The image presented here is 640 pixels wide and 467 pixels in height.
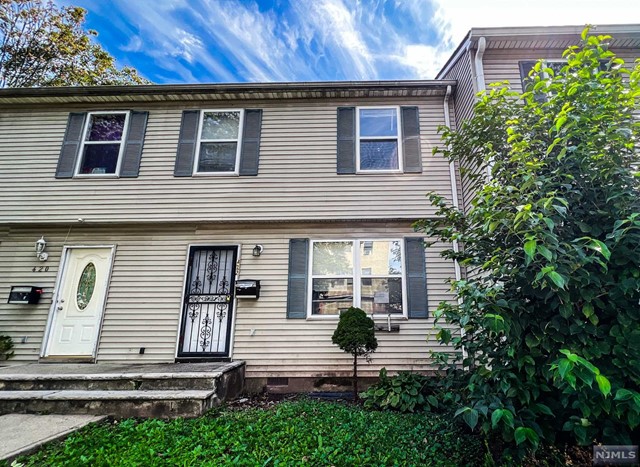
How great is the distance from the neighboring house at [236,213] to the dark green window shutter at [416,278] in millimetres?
26

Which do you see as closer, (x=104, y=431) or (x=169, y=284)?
(x=104, y=431)

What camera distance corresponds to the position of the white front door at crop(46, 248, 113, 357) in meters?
5.34

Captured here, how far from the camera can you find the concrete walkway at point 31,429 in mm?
2763

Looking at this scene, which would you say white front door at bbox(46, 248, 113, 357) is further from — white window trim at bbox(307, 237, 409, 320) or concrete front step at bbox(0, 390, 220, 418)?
white window trim at bbox(307, 237, 409, 320)

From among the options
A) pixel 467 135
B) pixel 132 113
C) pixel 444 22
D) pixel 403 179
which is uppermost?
pixel 444 22

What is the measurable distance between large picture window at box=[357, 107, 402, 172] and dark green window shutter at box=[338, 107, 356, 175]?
0.13 m

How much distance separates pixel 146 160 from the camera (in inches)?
238

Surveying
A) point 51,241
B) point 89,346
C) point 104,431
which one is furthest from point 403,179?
point 51,241

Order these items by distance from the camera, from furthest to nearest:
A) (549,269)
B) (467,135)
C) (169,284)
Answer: (169,284), (467,135), (549,269)

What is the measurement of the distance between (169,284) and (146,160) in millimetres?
2575

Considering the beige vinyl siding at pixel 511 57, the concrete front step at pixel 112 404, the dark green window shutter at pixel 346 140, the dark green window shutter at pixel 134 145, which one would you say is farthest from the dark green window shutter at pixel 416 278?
the dark green window shutter at pixel 134 145

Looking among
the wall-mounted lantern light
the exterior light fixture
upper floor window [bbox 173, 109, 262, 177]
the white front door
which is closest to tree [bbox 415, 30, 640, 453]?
the wall-mounted lantern light

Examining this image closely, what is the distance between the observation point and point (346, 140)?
605 cm

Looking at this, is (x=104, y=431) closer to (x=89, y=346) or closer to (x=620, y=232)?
(x=89, y=346)
